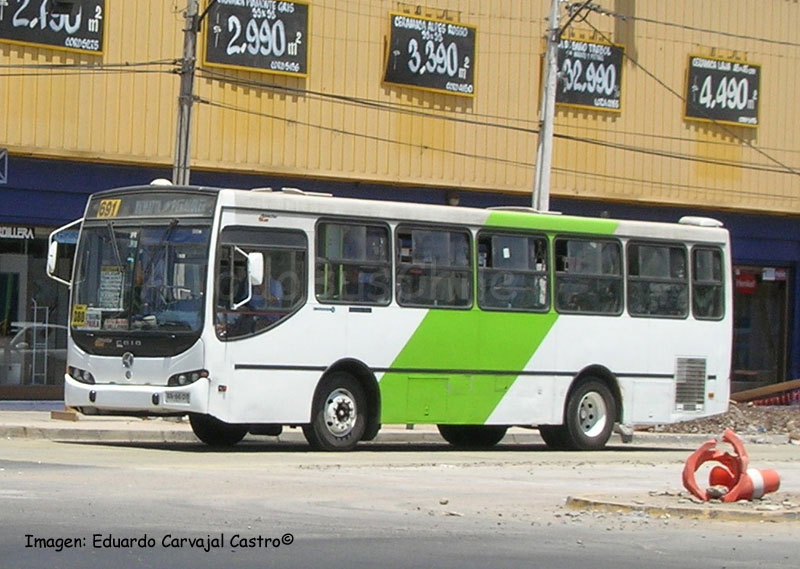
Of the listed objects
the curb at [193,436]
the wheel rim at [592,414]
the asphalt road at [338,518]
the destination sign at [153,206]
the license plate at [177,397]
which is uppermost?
the destination sign at [153,206]

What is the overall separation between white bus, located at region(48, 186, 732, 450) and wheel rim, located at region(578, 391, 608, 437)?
0.02m

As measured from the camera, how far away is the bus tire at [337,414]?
64.0ft

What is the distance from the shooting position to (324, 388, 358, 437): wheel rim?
19.6 meters

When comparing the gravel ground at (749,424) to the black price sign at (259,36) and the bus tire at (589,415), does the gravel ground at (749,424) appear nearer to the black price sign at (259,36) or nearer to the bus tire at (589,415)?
the bus tire at (589,415)

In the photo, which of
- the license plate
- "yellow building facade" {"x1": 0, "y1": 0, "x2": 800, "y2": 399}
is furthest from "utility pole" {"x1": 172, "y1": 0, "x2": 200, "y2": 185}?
the license plate

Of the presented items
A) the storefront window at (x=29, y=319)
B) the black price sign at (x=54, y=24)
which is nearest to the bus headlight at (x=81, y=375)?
the storefront window at (x=29, y=319)

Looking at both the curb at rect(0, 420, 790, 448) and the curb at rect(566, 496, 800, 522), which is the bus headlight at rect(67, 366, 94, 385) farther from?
the curb at rect(566, 496, 800, 522)

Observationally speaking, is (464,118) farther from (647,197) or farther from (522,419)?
(522,419)

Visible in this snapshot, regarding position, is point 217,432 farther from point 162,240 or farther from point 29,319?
point 29,319

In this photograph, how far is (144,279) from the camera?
18.9 m

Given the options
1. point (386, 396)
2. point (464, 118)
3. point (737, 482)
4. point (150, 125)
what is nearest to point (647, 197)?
point (464, 118)

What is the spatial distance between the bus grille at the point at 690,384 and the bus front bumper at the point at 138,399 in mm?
7621

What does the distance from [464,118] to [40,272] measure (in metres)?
8.84

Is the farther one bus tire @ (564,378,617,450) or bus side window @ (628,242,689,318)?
bus side window @ (628,242,689,318)
